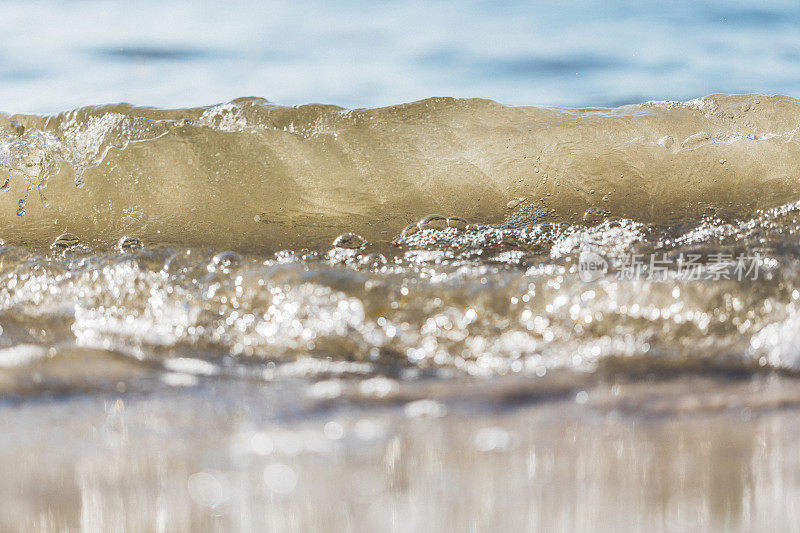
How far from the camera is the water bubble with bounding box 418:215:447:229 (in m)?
1.80

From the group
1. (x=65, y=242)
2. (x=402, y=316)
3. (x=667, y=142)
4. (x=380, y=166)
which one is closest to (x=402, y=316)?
(x=402, y=316)

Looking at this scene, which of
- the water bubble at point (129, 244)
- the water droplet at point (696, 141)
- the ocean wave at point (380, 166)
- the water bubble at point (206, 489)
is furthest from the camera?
the water droplet at point (696, 141)

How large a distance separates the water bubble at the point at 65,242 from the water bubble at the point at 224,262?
1.49 ft

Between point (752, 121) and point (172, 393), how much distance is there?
1742mm

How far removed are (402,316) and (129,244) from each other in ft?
2.50

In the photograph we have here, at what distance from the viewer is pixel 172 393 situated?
1145 mm

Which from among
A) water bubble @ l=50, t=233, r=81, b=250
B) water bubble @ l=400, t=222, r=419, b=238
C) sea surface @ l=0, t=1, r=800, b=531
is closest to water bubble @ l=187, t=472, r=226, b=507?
sea surface @ l=0, t=1, r=800, b=531

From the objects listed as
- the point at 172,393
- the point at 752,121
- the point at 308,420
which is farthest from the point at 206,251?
the point at 752,121

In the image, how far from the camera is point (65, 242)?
1806mm

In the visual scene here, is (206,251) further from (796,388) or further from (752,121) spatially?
(752,121)

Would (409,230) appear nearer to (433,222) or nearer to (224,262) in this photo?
(433,222)

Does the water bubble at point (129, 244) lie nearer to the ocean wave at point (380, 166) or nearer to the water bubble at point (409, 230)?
the ocean wave at point (380, 166)

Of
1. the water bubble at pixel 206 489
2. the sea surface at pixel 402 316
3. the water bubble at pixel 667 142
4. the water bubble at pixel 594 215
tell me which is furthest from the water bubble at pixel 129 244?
the water bubble at pixel 667 142

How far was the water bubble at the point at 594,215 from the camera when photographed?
71.9 inches
